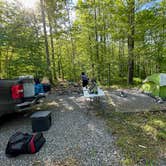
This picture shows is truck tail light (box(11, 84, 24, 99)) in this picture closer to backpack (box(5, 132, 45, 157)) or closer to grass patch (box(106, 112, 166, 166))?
backpack (box(5, 132, 45, 157))

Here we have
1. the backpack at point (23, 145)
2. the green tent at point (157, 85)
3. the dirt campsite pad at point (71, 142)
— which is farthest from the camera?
the green tent at point (157, 85)

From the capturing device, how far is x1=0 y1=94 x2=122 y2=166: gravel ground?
8.07ft

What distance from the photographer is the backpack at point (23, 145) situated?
2588 millimetres

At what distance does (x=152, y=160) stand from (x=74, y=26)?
497 inches

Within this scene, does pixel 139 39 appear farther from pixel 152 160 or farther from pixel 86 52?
pixel 152 160

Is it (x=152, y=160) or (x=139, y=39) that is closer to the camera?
(x=152, y=160)

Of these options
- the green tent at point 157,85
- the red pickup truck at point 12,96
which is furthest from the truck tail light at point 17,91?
the green tent at point 157,85

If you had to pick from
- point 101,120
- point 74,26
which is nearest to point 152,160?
point 101,120

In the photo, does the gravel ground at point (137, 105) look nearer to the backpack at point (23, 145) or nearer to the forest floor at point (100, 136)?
the forest floor at point (100, 136)

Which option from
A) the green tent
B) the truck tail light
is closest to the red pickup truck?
the truck tail light

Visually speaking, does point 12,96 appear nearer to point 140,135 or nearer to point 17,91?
point 17,91

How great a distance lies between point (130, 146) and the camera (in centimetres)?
282

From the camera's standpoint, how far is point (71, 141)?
3.07 meters

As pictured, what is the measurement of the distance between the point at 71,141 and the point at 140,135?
1475mm
